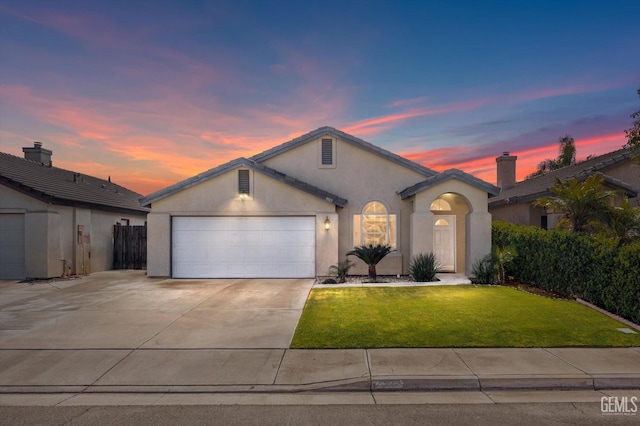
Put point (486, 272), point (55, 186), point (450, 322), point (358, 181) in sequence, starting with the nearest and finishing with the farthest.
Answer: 1. point (450, 322)
2. point (486, 272)
3. point (358, 181)
4. point (55, 186)

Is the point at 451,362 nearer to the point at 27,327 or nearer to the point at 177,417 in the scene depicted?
the point at 177,417

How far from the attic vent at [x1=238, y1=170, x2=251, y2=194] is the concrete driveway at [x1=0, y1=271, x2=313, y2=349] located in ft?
11.6

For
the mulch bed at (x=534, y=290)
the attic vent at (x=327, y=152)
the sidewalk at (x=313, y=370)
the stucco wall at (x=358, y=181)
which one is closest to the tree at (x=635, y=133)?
the mulch bed at (x=534, y=290)

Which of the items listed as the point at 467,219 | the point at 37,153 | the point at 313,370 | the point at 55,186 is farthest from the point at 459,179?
the point at 37,153

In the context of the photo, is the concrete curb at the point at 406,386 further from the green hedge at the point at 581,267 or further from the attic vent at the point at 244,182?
the attic vent at the point at 244,182

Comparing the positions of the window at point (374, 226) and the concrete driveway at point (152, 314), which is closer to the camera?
the concrete driveway at point (152, 314)

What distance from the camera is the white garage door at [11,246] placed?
13.9 meters

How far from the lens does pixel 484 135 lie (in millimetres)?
21172

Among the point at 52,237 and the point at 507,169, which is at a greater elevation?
the point at 507,169

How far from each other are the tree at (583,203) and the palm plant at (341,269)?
701cm

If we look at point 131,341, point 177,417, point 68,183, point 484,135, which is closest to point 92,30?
point 68,183

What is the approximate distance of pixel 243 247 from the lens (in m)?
13.8

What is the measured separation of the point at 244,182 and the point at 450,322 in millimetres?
9287

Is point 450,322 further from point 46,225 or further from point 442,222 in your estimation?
point 46,225
